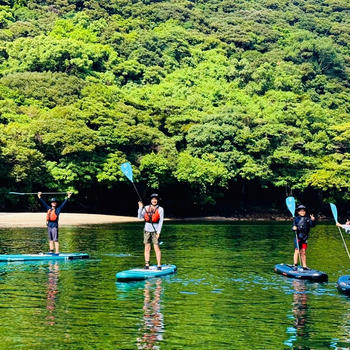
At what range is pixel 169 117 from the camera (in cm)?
7356

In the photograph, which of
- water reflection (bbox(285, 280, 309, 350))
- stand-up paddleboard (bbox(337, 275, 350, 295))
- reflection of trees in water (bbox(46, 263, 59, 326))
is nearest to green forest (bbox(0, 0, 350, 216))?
reflection of trees in water (bbox(46, 263, 59, 326))

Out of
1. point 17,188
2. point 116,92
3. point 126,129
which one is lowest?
point 17,188

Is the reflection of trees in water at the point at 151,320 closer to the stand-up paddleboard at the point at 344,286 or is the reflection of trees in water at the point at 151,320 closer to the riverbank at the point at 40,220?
the stand-up paddleboard at the point at 344,286

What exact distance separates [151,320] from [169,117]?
→ 60806 mm

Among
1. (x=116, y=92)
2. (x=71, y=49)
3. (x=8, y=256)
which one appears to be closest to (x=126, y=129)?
(x=116, y=92)

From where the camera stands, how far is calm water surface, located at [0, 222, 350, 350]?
11.9 m

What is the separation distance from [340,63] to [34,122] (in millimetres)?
69235

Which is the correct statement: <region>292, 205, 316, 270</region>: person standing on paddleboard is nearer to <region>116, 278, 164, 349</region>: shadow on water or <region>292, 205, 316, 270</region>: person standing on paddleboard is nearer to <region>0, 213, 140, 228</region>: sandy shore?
<region>116, 278, 164, 349</region>: shadow on water

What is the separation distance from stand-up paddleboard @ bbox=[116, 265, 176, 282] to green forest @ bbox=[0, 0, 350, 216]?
37.5 metres

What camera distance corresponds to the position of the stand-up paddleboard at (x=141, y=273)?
18297mm

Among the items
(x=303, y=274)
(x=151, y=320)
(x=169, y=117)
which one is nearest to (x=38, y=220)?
(x=169, y=117)

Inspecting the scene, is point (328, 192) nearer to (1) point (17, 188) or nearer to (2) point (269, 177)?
(2) point (269, 177)

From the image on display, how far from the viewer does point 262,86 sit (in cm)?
9838

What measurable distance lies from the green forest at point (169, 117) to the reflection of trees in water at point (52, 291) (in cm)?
3546
